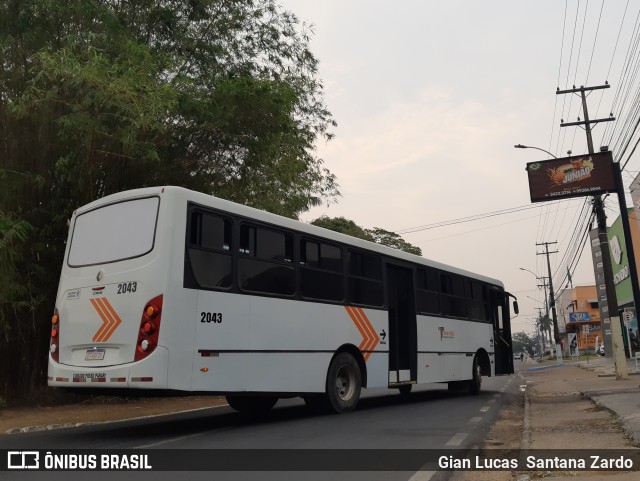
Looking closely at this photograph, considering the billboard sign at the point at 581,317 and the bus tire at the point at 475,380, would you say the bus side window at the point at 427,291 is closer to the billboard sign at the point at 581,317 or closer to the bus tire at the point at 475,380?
the bus tire at the point at 475,380

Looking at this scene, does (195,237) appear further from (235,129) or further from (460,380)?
(460,380)

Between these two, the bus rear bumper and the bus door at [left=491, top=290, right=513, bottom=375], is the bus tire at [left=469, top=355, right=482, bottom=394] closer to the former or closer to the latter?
the bus door at [left=491, top=290, right=513, bottom=375]

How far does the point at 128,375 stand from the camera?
303 inches

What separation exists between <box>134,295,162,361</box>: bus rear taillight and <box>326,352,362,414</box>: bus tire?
3.68 metres

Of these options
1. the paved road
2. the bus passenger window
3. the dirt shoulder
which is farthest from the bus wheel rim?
the dirt shoulder

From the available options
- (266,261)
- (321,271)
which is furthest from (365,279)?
(266,261)

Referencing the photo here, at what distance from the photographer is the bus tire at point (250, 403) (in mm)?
11055

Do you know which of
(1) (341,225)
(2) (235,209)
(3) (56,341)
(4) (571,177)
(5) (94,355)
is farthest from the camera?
(1) (341,225)

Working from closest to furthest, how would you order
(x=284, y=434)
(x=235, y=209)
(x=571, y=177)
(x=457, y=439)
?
(x=457, y=439) < (x=284, y=434) < (x=235, y=209) < (x=571, y=177)

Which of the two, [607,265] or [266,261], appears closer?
[266,261]

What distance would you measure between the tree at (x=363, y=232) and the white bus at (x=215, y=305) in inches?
1443

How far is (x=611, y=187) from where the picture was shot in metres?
22.1

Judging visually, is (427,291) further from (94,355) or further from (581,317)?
(581,317)

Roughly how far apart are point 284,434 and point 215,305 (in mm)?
1980
